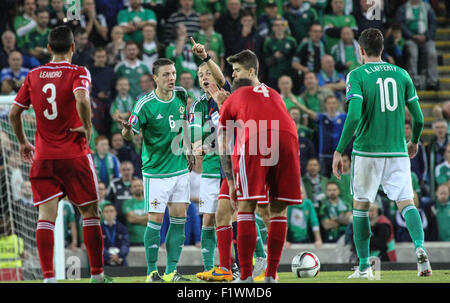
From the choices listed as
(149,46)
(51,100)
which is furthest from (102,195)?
(51,100)

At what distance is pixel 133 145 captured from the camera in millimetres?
13742

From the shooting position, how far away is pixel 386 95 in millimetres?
7848

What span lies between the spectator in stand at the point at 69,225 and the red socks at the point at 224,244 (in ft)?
16.2

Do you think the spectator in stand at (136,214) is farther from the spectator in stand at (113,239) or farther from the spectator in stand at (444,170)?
the spectator in stand at (444,170)

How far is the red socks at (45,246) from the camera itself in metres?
6.90

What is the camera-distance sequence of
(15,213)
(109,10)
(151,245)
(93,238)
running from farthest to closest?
1. (109,10)
2. (15,213)
3. (151,245)
4. (93,238)

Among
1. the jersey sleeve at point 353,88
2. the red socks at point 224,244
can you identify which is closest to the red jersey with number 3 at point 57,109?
the red socks at point 224,244

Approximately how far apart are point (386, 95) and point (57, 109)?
3230mm

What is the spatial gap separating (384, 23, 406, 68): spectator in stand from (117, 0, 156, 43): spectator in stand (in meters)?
4.71

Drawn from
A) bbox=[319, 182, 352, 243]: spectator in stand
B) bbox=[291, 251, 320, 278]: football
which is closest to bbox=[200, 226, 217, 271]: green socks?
bbox=[291, 251, 320, 278]: football

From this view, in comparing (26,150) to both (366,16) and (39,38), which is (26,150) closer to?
(39,38)

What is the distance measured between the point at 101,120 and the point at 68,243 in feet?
8.24

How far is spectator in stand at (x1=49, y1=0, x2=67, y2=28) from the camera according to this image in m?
15.3
